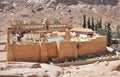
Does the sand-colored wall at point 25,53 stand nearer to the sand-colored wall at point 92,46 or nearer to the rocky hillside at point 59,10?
the sand-colored wall at point 92,46

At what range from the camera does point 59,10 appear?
67188mm

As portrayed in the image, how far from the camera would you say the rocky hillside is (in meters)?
63.8

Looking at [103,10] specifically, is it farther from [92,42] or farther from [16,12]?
[92,42]

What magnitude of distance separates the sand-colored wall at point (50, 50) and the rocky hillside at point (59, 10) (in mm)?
30303

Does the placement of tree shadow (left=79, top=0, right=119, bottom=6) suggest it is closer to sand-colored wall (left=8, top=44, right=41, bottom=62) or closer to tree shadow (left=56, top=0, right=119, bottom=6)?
tree shadow (left=56, top=0, right=119, bottom=6)

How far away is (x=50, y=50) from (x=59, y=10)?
126 feet

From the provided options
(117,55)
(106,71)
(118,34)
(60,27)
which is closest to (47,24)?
(60,27)

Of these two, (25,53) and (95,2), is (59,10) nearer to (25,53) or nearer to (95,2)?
(95,2)

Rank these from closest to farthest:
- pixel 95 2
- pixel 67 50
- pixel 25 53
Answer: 1. pixel 25 53
2. pixel 67 50
3. pixel 95 2

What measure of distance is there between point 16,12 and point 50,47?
39.0 meters

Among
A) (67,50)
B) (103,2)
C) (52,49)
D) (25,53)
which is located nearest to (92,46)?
(67,50)

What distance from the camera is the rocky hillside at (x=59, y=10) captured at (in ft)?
209

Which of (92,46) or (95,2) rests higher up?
(95,2)

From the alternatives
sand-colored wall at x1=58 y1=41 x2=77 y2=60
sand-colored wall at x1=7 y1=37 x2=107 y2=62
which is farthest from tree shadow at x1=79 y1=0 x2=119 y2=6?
sand-colored wall at x1=58 y1=41 x2=77 y2=60
